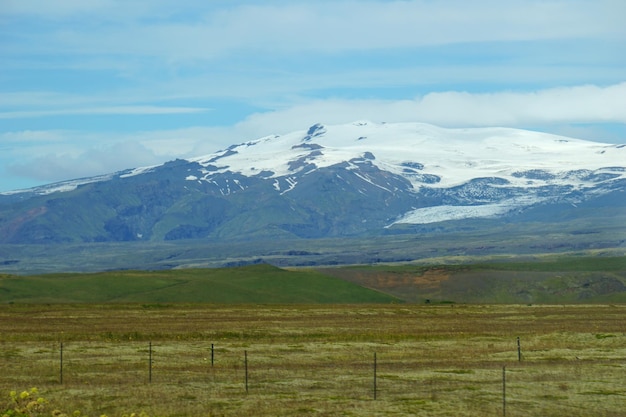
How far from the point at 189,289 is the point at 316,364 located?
311 ft

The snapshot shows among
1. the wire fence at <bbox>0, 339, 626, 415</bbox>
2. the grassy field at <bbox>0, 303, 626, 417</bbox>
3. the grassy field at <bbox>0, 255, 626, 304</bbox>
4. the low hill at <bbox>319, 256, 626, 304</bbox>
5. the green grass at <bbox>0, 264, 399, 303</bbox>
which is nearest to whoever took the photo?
the grassy field at <bbox>0, 303, 626, 417</bbox>

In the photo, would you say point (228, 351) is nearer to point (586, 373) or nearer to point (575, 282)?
point (586, 373)

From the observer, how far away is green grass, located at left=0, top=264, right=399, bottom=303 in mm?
146000

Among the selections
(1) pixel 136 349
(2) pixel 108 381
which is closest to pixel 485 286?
(1) pixel 136 349

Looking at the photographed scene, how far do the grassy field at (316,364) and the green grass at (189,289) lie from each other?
46.0 m

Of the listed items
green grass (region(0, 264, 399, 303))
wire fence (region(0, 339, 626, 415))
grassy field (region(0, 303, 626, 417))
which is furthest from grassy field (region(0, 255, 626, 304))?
wire fence (region(0, 339, 626, 415))

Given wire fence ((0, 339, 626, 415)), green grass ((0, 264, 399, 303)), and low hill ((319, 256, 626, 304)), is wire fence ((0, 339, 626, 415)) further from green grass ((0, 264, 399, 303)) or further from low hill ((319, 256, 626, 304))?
low hill ((319, 256, 626, 304))

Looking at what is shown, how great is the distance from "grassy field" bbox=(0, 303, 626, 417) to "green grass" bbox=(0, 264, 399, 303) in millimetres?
46030

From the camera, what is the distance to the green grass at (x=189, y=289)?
146 metres

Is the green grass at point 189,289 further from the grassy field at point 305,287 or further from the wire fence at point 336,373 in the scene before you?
the wire fence at point 336,373

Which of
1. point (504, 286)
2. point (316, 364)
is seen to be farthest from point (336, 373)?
point (504, 286)

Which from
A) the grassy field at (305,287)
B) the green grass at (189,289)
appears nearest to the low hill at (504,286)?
the grassy field at (305,287)

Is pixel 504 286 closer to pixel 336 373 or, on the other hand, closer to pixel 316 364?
pixel 316 364

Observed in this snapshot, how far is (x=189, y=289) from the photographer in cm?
15188
